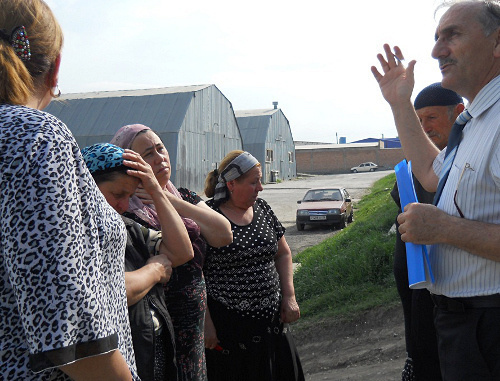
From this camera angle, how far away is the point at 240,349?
401 cm

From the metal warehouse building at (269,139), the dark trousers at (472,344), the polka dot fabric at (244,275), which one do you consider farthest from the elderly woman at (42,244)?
the metal warehouse building at (269,139)

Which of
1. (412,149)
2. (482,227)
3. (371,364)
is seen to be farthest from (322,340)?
(482,227)

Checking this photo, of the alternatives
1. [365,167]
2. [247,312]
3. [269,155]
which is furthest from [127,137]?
[365,167]

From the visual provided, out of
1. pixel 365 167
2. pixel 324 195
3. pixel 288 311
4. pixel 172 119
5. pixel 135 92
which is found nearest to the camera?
pixel 288 311

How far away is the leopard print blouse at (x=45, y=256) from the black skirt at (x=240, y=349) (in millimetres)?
2505

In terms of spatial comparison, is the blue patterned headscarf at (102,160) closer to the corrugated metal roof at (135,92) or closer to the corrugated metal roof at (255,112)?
the corrugated metal roof at (135,92)

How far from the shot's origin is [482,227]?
2.12m

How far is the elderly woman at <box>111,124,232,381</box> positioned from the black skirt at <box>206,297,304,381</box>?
0.68 meters

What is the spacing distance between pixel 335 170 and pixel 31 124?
6856 cm

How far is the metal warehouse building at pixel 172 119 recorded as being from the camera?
31.2 meters

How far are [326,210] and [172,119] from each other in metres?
15.2

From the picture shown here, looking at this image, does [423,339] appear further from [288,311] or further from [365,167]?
[365,167]

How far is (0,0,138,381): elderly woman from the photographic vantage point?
1416 millimetres

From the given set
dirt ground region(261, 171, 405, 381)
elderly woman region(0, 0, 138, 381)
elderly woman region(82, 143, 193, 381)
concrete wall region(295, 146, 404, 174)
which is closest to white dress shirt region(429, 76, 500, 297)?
elderly woman region(82, 143, 193, 381)
